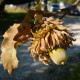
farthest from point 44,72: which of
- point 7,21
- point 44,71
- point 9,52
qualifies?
point 7,21

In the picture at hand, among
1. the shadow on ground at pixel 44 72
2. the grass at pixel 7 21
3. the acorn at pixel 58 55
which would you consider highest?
the acorn at pixel 58 55

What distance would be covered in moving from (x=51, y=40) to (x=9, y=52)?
136mm

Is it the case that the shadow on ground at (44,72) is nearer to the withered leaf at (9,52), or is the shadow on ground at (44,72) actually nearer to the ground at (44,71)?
the ground at (44,71)

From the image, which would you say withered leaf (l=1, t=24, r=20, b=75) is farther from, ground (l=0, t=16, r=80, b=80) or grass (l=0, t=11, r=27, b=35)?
grass (l=0, t=11, r=27, b=35)

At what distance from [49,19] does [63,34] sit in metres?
0.06

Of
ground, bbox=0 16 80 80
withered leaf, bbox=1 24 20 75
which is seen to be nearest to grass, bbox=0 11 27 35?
ground, bbox=0 16 80 80

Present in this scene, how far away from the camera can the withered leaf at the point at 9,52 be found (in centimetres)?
60

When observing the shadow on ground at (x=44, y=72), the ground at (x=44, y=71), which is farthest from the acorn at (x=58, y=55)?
the shadow on ground at (x=44, y=72)

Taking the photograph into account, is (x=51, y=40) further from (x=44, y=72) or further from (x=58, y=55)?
(x=44, y=72)

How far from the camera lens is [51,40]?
23.0 inches

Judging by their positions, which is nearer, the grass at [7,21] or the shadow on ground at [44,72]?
the shadow on ground at [44,72]

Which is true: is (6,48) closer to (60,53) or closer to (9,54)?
(9,54)

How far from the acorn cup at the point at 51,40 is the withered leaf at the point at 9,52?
61 mm

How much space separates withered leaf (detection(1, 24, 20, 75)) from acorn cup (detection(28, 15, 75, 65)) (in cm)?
6
